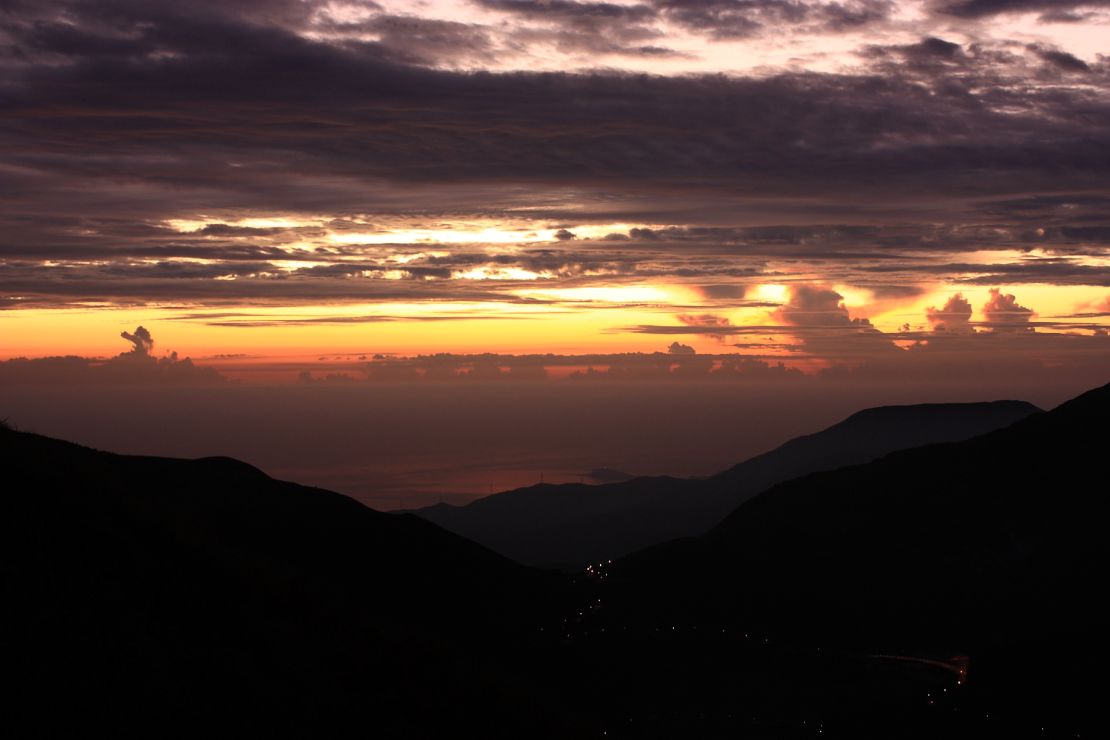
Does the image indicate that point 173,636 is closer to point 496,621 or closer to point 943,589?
point 496,621

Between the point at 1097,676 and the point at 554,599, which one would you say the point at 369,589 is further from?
the point at 1097,676

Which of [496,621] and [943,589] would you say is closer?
[496,621]

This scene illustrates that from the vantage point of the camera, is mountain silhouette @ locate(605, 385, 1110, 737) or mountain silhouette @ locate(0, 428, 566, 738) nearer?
mountain silhouette @ locate(0, 428, 566, 738)

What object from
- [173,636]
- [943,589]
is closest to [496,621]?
[173,636]

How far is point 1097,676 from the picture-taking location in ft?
409

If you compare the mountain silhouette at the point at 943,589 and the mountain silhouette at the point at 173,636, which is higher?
the mountain silhouette at the point at 173,636

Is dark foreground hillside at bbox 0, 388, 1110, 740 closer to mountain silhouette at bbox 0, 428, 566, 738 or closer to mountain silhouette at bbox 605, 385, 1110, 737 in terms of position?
mountain silhouette at bbox 0, 428, 566, 738

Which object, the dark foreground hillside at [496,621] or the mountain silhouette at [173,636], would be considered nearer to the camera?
the mountain silhouette at [173,636]

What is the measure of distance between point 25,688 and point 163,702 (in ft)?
13.2

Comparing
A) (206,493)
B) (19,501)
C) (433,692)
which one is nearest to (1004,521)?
(206,493)

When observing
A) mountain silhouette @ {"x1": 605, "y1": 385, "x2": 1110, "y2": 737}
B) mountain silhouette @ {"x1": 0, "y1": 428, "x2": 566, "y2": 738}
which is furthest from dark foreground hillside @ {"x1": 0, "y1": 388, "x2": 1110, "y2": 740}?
mountain silhouette @ {"x1": 605, "y1": 385, "x2": 1110, "y2": 737}

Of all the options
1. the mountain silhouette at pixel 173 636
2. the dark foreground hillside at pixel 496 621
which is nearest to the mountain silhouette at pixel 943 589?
the dark foreground hillside at pixel 496 621

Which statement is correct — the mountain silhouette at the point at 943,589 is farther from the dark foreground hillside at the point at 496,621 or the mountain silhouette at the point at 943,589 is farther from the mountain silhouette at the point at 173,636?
the mountain silhouette at the point at 173,636

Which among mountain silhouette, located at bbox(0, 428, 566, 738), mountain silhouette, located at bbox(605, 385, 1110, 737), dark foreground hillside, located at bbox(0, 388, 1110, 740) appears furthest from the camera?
mountain silhouette, located at bbox(605, 385, 1110, 737)
